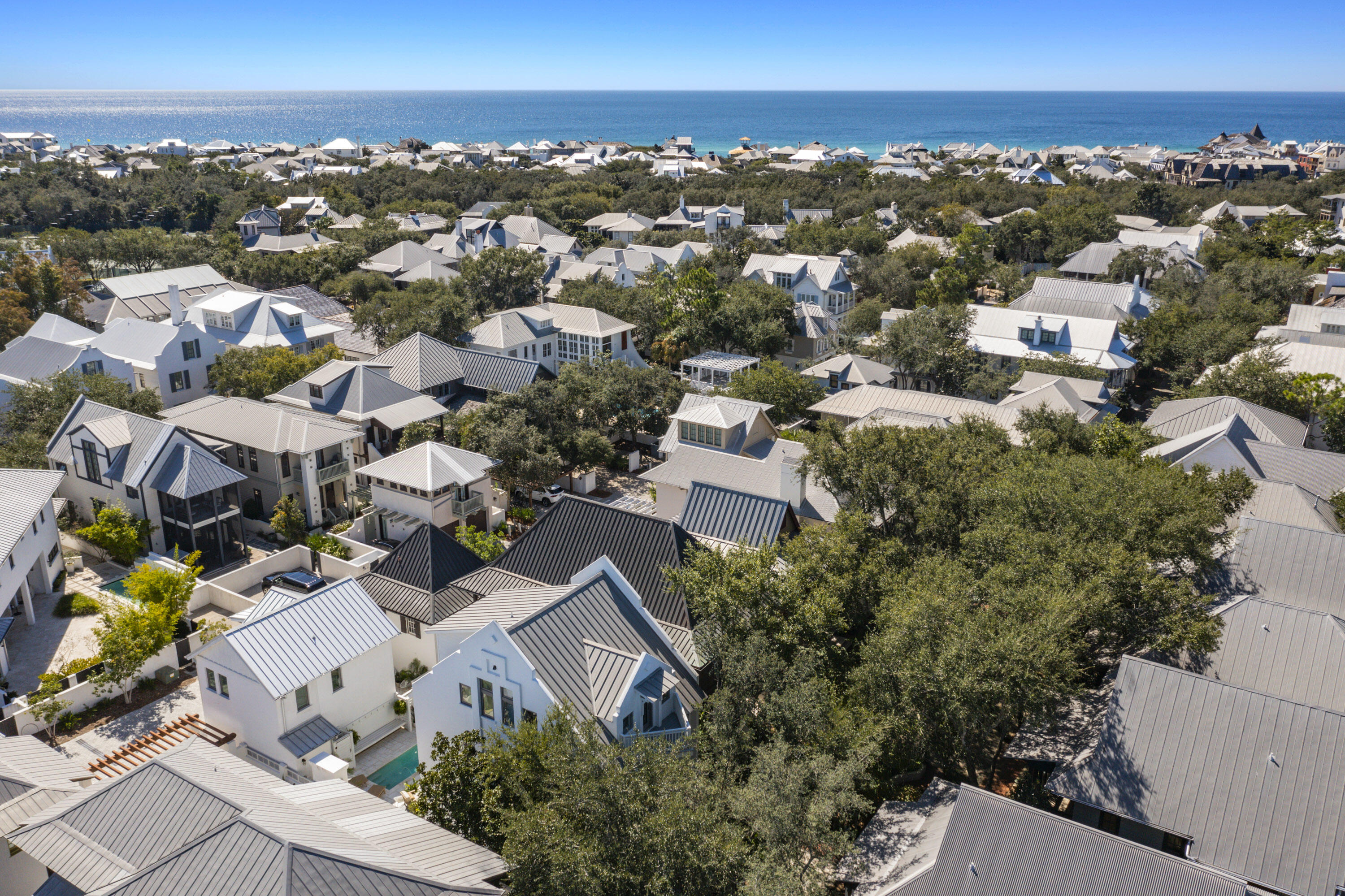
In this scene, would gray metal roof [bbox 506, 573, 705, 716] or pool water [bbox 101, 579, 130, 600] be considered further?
pool water [bbox 101, 579, 130, 600]

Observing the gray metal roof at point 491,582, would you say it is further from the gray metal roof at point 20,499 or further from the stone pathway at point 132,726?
the gray metal roof at point 20,499

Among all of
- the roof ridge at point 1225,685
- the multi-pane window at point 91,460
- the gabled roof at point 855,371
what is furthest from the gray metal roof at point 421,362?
the roof ridge at point 1225,685

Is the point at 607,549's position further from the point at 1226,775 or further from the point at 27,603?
the point at 27,603

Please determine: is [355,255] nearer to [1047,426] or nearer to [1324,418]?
[1047,426]

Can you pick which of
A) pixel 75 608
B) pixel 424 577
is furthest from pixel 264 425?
pixel 424 577

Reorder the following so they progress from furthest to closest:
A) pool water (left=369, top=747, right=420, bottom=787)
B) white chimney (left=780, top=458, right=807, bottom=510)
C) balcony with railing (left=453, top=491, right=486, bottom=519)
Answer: balcony with railing (left=453, top=491, right=486, bottom=519), white chimney (left=780, top=458, right=807, bottom=510), pool water (left=369, top=747, right=420, bottom=787)

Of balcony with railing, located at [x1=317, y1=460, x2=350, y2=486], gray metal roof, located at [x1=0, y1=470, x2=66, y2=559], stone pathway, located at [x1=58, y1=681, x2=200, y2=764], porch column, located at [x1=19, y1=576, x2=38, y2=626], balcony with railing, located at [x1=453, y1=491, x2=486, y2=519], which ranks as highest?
gray metal roof, located at [x1=0, y1=470, x2=66, y2=559]

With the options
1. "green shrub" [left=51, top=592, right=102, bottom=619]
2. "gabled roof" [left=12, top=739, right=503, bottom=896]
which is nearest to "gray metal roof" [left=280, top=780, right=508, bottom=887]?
"gabled roof" [left=12, top=739, right=503, bottom=896]

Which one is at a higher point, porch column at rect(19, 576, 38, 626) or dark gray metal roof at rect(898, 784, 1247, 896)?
dark gray metal roof at rect(898, 784, 1247, 896)

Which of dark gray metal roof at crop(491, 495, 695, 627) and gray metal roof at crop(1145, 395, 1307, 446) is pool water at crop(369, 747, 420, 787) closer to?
dark gray metal roof at crop(491, 495, 695, 627)
